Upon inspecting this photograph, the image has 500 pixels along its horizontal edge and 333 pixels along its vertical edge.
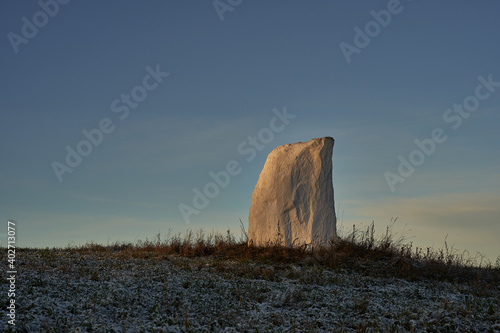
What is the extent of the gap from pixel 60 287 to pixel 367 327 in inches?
210

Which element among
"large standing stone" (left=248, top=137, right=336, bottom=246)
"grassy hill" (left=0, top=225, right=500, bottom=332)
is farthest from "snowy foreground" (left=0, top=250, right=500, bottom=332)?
"large standing stone" (left=248, top=137, right=336, bottom=246)

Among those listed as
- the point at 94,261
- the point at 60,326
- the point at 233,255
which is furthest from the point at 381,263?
the point at 60,326

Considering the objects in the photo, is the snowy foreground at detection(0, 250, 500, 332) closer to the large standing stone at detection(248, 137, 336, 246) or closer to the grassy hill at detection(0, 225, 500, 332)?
A: the grassy hill at detection(0, 225, 500, 332)

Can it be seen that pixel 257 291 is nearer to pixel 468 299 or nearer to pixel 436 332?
pixel 436 332

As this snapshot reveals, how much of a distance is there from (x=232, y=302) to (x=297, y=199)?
23.0ft

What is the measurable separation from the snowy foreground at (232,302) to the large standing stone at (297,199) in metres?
3.40

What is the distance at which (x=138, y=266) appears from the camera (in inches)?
426

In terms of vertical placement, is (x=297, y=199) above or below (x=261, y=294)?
above

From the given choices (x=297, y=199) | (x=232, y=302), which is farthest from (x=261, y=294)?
(x=297, y=199)

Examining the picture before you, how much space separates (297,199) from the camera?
14.3 m

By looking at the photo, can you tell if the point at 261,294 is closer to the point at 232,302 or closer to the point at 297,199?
the point at 232,302

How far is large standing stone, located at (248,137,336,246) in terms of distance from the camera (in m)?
13.9

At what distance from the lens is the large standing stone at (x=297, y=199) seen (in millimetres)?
13914

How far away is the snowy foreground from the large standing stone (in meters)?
3.40
